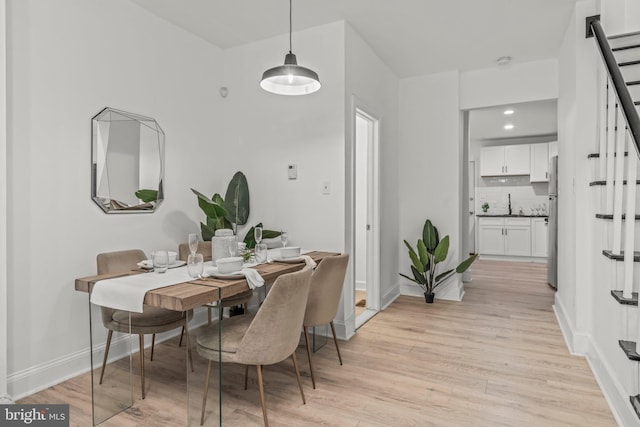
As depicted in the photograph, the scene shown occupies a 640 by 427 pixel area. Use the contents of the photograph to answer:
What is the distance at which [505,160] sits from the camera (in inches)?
314

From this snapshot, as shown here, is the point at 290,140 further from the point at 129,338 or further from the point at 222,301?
the point at 129,338

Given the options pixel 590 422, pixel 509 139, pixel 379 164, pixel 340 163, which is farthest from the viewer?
pixel 509 139

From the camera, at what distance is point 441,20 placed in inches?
128

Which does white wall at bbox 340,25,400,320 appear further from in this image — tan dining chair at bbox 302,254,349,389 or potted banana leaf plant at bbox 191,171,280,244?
potted banana leaf plant at bbox 191,171,280,244

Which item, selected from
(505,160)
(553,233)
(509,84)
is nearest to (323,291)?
(509,84)

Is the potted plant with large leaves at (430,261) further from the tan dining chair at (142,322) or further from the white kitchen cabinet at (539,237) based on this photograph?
the white kitchen cabinet at (539,237)

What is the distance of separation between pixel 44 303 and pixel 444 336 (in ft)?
9.76

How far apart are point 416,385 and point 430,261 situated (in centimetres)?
222

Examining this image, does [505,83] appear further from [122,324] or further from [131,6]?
[122,324]

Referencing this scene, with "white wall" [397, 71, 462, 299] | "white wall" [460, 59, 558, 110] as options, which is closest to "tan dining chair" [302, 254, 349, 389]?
"white wall" [397, 71, 462, 299]

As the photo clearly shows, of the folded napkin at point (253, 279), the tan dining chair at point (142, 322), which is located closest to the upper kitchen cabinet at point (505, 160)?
the folded napkin at point (253, 279)

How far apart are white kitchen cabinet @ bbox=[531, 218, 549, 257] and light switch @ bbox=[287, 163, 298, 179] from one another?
599 centimetres

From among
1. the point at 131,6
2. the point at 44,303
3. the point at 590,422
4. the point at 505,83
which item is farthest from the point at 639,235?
the point at 131,6

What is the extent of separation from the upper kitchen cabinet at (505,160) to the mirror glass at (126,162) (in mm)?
6957
